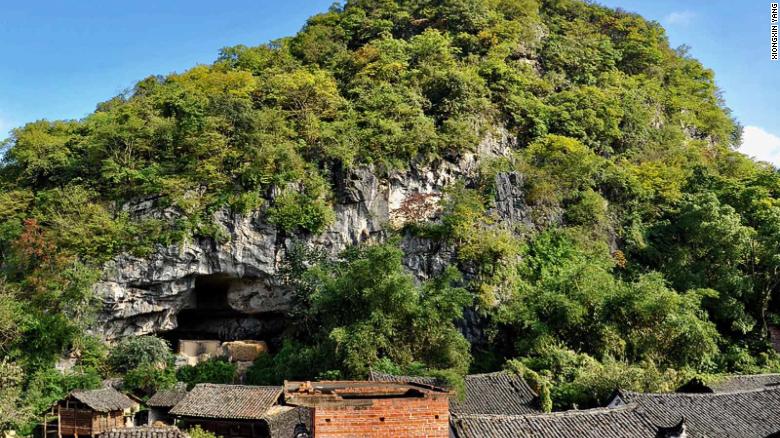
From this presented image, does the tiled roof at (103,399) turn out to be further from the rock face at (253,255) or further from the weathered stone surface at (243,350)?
the weathered stone surface at (243,350)

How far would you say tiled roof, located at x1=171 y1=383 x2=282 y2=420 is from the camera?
25.1 meters

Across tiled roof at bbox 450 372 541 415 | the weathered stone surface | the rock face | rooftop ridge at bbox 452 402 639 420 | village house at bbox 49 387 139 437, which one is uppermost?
the rock face

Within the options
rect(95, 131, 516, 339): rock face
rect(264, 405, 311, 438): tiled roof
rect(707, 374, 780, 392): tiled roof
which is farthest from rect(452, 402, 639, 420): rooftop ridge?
rect(95, 131, 516, 339): rock face

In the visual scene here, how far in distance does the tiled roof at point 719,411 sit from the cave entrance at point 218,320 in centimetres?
2070

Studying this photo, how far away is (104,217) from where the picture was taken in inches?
1294

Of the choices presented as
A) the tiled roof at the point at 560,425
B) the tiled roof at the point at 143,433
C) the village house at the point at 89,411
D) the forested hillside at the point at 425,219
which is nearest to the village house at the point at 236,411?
the forested hillside at the point at 425,219

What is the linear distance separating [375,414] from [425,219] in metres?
25.4

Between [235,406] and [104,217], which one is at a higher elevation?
[104,217]

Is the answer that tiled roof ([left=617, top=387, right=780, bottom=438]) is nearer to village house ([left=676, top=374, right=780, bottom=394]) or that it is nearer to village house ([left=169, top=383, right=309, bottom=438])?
village house ([left=676, top=374, right=780, bottom=394])

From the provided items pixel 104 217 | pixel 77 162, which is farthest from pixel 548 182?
pixel 77 162

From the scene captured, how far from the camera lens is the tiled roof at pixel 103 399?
89.5 ft

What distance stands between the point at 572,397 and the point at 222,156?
21.3 meters

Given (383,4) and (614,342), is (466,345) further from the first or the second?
(383,4)

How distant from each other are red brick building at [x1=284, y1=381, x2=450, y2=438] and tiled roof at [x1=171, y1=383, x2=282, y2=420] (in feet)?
53.4
